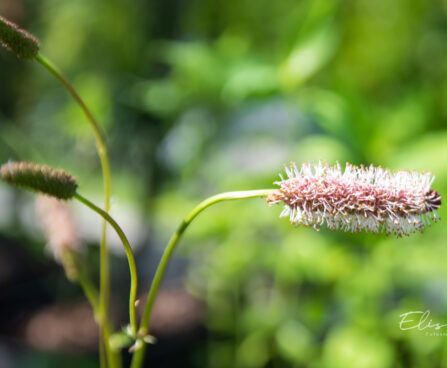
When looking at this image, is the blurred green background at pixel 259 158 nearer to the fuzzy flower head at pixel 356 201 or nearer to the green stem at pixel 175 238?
the green stem at pixel 175 238

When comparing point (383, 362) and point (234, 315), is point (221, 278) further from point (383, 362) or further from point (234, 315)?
point (383, 362)

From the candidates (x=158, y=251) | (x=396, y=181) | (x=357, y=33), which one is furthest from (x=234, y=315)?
(x=357, y=33)

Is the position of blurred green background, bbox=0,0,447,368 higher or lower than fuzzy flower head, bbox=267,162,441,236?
higher

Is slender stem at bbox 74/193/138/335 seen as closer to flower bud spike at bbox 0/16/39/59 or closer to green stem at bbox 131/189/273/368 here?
green stem at bbox 131/189/273/368
